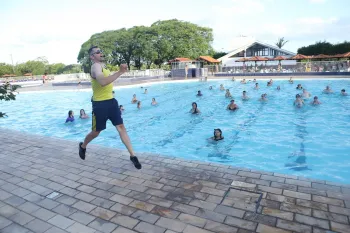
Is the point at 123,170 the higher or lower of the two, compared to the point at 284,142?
higher

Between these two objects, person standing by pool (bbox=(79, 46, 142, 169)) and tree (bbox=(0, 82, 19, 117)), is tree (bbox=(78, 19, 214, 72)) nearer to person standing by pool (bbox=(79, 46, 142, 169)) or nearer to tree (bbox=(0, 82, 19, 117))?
person standing by pool (bbox=(79, 46, 142, 169))

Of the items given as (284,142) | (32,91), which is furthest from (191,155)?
(32,91)

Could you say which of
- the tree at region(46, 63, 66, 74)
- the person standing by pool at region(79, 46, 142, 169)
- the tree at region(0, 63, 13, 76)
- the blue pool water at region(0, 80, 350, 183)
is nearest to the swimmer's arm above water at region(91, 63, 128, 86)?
the person standing by pool at region(79, 46, 142, 169)

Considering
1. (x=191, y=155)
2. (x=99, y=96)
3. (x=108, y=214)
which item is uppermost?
(x=99, y=96)

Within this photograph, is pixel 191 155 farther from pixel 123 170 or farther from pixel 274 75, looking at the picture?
pixel 274 75

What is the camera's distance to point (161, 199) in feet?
10.8

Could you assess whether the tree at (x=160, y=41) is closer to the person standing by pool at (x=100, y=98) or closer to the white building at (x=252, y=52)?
the white building at (x=252, y=52)

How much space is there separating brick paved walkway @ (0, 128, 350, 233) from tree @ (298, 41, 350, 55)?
39.9 metres

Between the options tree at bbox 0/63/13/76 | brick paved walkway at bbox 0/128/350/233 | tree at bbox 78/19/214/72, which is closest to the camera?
brick paved walkway at bbox 0/128/350/233

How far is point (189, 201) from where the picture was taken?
3.20 m

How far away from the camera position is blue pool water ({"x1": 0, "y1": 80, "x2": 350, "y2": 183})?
263 inches

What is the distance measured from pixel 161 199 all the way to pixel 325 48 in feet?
143

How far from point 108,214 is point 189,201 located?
961 mm

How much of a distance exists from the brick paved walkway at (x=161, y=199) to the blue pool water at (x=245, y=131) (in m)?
2.79
